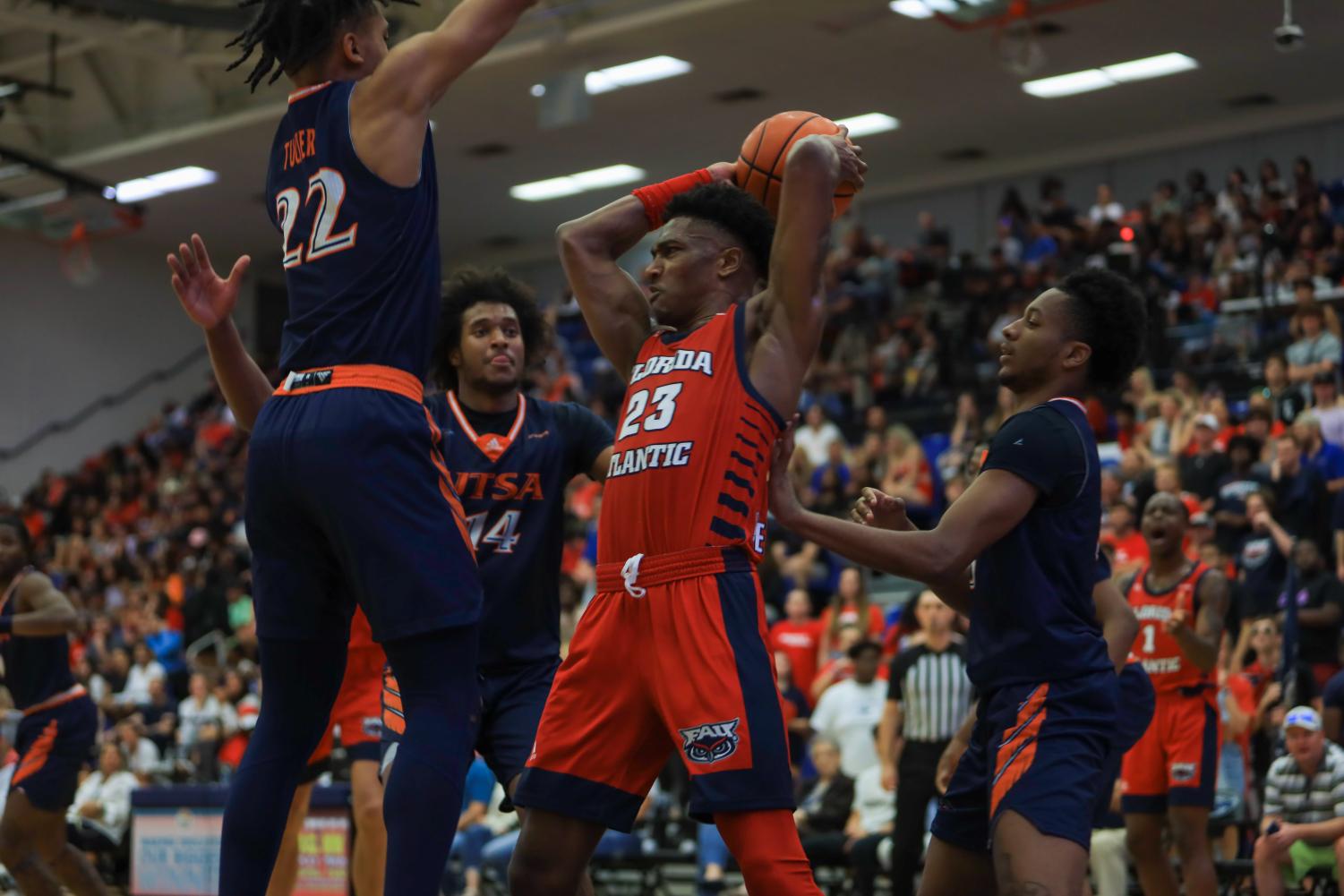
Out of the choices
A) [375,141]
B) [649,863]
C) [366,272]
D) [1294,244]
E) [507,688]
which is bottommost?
[649,863]

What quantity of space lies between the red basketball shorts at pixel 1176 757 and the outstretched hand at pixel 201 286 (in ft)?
16.7

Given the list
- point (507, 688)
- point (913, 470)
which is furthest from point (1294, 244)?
point (507, 688)

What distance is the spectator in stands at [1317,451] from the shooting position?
12.0 meters

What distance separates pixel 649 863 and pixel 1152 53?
41.3 ft

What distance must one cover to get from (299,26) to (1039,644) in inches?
93.2

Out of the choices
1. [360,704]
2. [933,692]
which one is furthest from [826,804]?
[360,704]

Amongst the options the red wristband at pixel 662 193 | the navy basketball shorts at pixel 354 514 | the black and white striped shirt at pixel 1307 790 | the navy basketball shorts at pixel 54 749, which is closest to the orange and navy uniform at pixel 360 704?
the navy basketball shorts at pixel 54 749

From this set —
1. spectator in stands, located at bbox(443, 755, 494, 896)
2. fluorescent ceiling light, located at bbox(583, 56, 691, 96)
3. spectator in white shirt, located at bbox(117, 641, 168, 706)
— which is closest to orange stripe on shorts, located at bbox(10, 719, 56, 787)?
spectator in stands, located at bbox(443, 755, 494, 896)

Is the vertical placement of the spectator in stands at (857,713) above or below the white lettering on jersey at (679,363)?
below

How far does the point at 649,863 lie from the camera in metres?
10.5

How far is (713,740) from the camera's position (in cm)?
369

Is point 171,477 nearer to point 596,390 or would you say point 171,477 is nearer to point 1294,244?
point 596,390

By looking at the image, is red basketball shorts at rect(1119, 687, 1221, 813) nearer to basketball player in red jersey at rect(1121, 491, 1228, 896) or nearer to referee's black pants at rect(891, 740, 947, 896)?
basketball player in red jersey at rect(1121, 491, 1228, 896)

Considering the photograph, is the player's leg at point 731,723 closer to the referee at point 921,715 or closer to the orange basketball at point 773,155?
the orange basketball at point 773,155
